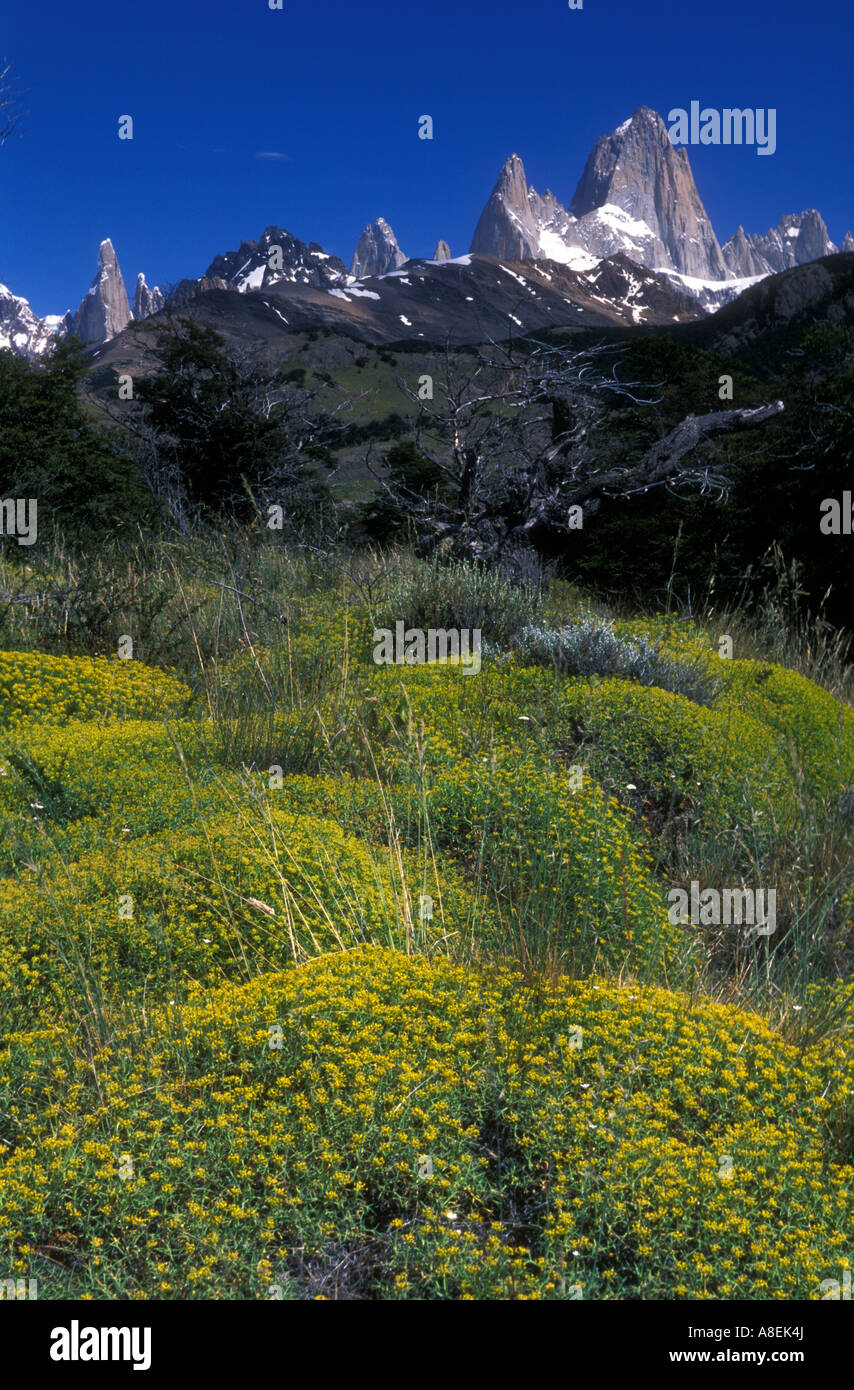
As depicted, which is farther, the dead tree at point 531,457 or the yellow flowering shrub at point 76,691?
the dead tree at point 531,457

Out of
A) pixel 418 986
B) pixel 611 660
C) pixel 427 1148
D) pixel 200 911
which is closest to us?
pixel 427 1148

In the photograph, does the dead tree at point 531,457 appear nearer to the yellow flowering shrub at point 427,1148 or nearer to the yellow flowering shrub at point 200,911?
the yellow flowering shrub at point 200,911

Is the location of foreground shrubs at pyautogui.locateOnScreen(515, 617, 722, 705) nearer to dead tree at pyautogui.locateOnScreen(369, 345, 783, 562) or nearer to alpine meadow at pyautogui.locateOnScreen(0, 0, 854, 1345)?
alpine meadow at pyautogui.locateOnScreen(0, 0, 854, 1345)

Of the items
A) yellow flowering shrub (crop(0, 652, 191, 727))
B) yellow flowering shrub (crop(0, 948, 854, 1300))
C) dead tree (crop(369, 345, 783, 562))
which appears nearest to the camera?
yellow flowering shrub (crop(0, 948, 854, 1300))

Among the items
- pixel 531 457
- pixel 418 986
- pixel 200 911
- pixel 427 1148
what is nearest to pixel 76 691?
pixel 200 911

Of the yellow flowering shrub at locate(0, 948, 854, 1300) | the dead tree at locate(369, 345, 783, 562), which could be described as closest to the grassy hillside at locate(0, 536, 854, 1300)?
the yellow flowering shrub at locate(0, 948, 854, 1300)

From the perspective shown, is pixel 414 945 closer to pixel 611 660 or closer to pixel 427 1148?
pixel 427 1148

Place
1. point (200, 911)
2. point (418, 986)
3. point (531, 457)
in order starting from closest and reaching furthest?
point (418, 986) → point (200, 911) → point (531, 457)

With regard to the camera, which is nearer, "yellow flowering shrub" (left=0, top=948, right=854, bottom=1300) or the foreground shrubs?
"yellow flowering shrub" (left=0, top=948, right=854, bottom=1300)

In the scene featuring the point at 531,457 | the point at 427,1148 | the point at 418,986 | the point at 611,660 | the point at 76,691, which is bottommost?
the point at 427,1148

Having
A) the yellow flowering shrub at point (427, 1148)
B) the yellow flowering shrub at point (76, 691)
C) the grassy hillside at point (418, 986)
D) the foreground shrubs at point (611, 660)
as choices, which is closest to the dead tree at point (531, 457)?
the foreground shrubs at point (611, 660)

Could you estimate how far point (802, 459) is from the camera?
37.7 ft

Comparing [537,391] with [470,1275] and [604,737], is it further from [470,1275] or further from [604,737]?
[470,1275]

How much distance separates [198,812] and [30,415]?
13846mm
